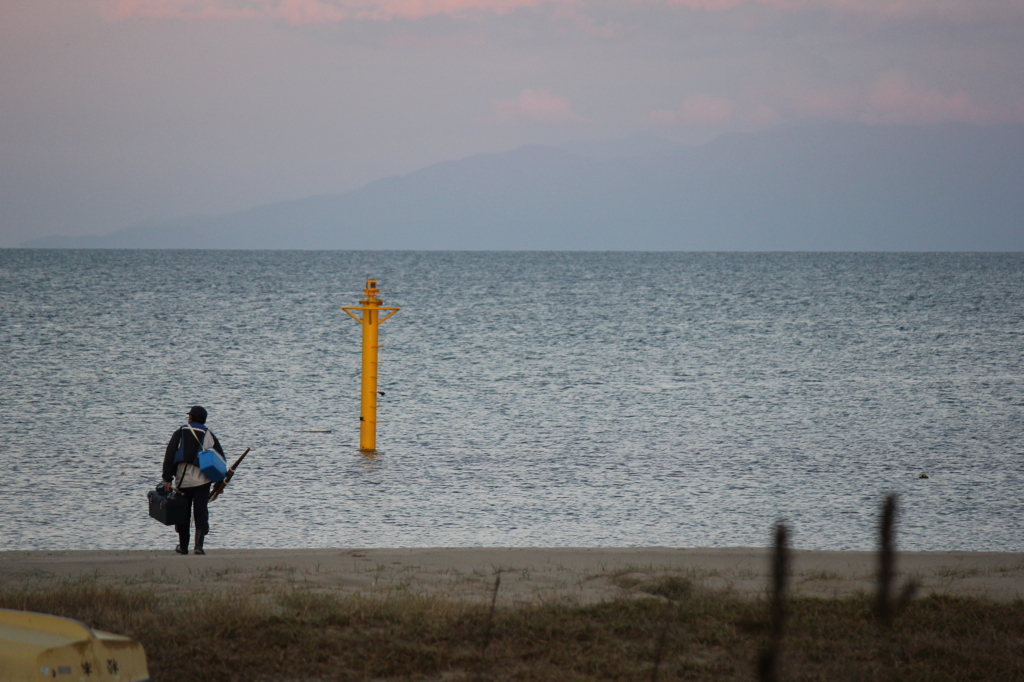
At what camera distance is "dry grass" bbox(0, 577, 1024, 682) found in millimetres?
6480

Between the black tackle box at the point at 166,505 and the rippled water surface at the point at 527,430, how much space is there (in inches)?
76.4

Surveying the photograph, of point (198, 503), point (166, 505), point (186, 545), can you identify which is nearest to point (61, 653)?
point (166, 505)

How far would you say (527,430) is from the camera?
21.8 metres

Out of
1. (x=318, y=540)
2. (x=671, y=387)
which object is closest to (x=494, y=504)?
(x=318, y=540)

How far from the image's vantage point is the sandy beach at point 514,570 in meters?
8.80

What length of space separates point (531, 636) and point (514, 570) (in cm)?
260

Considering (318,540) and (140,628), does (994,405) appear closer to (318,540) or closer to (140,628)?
(318,540)

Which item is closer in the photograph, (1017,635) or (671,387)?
(1017,635)

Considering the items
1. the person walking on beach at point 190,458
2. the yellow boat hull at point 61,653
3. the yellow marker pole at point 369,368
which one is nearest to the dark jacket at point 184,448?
the person walking on beach at point 190,458

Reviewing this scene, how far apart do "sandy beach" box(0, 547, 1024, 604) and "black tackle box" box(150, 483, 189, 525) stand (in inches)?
18.1

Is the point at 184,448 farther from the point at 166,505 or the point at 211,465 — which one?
the point at 166,505

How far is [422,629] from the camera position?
7.14 meters

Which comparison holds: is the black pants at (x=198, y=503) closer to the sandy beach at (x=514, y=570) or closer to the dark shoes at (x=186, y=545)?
the dark shoes at (x=186, y=545)

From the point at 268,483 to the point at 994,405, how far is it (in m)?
18.9
